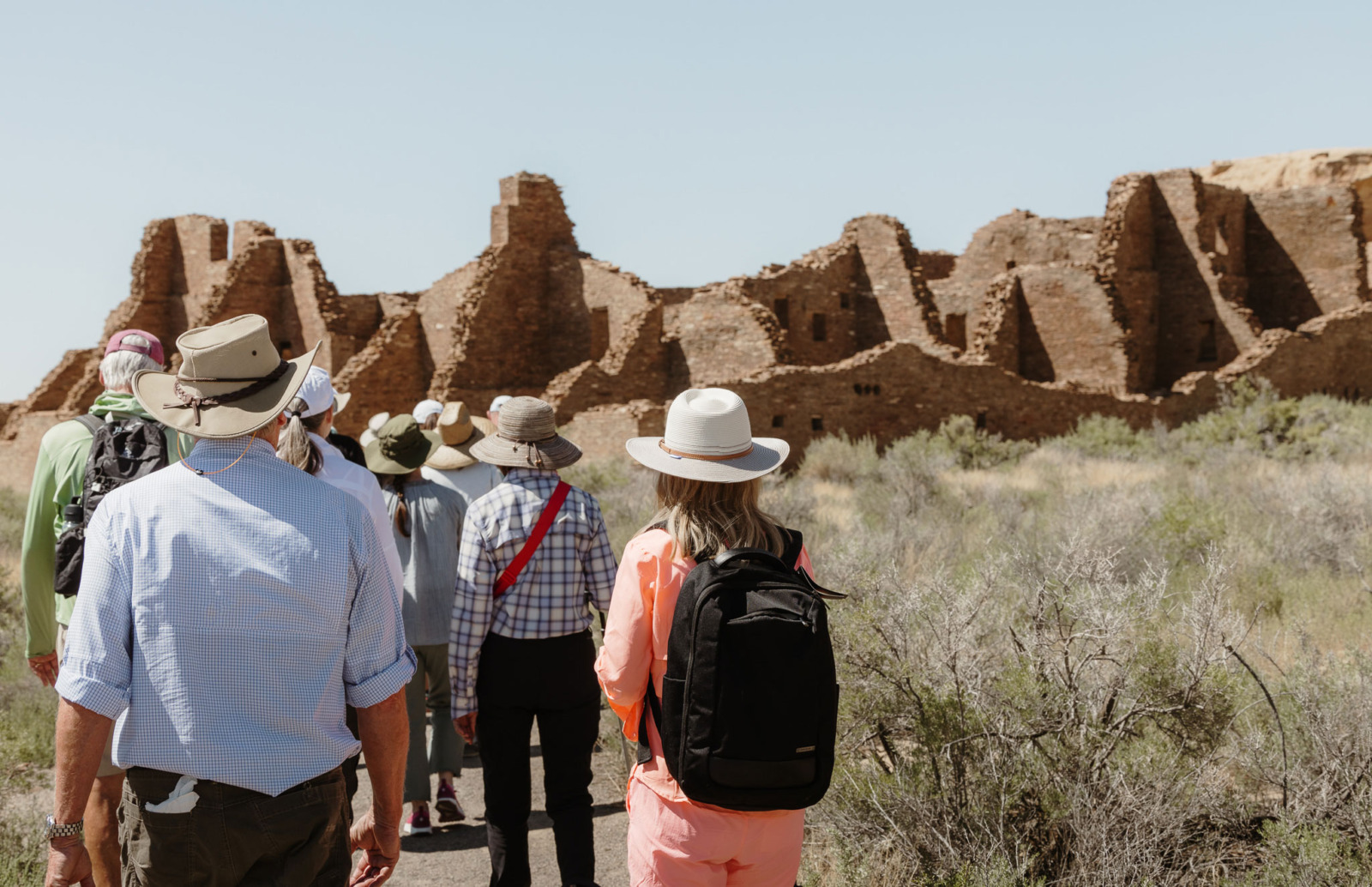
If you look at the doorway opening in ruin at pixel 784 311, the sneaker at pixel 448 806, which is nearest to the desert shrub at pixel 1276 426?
the doorway opening in ruin at pixel 784 311

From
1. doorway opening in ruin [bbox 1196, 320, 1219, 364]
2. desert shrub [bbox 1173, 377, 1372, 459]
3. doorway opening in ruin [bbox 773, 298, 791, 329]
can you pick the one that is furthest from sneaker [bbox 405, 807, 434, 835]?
doorway opening in ruin [bbox 1196, 320, 1219, 364]

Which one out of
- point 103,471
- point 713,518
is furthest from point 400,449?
point 713,518

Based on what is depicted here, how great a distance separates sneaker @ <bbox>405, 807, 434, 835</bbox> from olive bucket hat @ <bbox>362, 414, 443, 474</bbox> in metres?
1.67

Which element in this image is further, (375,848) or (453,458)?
(453,458)

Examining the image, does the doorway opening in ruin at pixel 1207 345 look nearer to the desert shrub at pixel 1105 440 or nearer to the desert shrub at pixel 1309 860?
the desert shrub at pixel 1105 440

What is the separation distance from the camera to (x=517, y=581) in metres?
4.14

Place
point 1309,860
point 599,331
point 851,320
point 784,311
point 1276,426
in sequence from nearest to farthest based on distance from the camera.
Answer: point 1309,860 < point 1276,426 < point 599,331 < point 784,311 < point 851,320

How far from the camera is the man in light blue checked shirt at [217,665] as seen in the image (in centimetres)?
245

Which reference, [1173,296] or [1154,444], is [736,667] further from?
[1173,296]

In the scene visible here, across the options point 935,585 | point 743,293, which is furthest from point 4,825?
point 743,293

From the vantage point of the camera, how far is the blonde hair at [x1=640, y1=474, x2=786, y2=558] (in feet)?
9.34

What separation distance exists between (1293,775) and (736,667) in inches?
114

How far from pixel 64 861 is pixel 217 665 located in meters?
0.80

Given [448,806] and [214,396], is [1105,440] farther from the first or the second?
[214,396]
